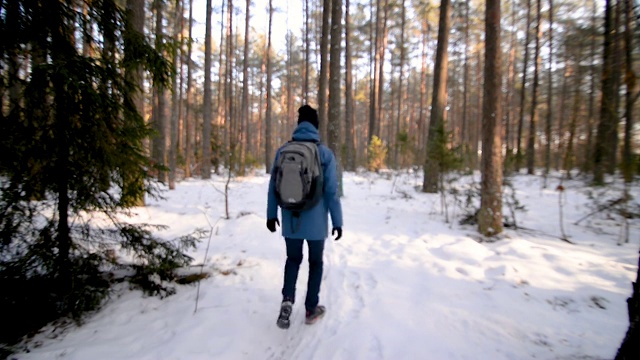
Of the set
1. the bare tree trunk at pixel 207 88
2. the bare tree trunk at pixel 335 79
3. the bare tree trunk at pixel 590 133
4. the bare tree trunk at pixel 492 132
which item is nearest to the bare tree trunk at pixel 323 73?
the bare tree trunk at pixel 335 79

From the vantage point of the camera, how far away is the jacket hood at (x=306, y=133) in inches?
108

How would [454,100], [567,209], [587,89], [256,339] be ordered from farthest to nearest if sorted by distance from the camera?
1. [454,100]
2. [567,209]
3. [587,89]
4. [256,339]

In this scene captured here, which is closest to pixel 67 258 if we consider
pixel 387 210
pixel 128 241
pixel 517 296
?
pixel 128 241

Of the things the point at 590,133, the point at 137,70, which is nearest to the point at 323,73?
the point at 590,133

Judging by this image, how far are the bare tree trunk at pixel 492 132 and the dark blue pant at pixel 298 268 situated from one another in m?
3.81

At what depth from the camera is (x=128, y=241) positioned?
3.22 metres

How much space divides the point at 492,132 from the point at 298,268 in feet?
14.2

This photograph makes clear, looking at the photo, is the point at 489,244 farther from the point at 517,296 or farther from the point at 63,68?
the point at 63,68

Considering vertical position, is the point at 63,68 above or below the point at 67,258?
above

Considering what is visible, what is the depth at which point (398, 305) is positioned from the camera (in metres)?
3.09

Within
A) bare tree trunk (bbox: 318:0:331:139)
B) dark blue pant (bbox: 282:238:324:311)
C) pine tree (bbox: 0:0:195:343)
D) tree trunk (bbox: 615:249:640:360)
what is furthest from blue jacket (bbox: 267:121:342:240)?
bare tree trunk (bbox: 318:0:331:139)

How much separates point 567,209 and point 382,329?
737cm

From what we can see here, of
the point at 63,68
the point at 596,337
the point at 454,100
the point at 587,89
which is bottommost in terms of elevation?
the point at 596,337

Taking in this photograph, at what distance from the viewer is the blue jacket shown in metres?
2.63
